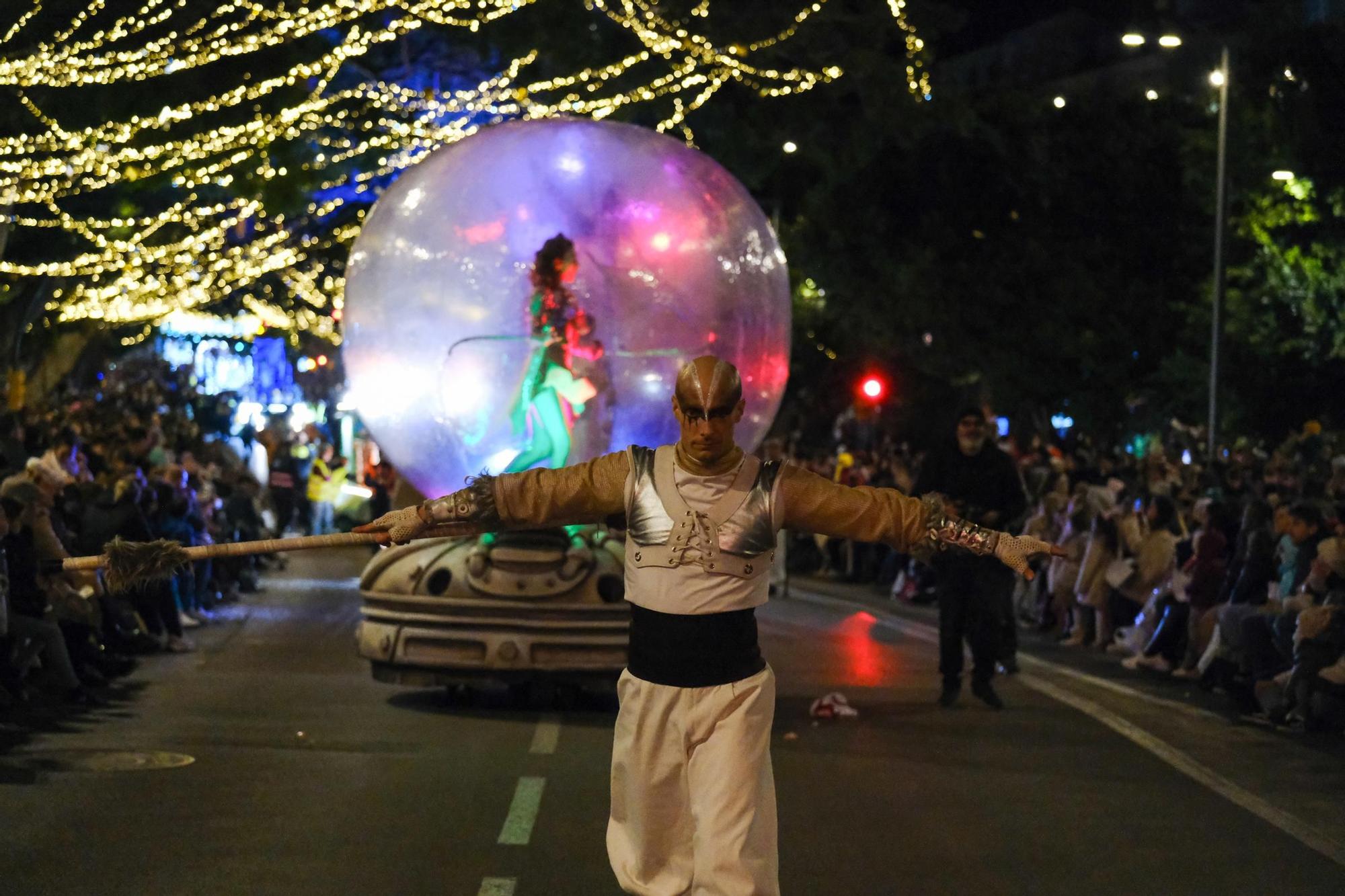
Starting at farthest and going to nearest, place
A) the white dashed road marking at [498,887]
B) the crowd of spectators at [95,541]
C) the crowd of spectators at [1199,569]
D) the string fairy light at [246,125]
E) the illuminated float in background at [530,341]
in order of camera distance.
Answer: the string fairy light at [246,125], the crowd of spectators at [1199,569], the crowd of spectators at [95,541], the illuminated float in background at [530,341], the white dashed road marking at [498,887]

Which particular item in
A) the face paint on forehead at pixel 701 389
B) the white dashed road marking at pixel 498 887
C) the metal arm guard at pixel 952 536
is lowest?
the white dashed road marking at pixel 498 887

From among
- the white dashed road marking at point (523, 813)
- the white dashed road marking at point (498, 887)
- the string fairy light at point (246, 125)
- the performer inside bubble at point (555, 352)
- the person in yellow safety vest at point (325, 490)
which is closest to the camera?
the white dashed road marking at point (498, 887)

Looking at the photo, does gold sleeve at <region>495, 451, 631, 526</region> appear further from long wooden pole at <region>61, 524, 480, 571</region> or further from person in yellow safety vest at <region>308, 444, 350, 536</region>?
person in yellow safety vest at <region>308, 444, 350, 536</region>

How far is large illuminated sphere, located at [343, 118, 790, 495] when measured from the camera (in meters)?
13.4

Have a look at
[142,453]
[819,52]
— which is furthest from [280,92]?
[819,52]

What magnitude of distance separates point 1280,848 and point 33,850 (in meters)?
5.13

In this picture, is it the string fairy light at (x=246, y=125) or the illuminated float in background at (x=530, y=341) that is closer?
the illuminated float in background at (x=530, y=341)

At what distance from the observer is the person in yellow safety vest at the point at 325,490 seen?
31797 millimetres

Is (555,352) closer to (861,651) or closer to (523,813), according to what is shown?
(523,813)

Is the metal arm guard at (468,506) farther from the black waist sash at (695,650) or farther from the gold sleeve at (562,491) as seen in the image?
the black waist sash at (695,650)

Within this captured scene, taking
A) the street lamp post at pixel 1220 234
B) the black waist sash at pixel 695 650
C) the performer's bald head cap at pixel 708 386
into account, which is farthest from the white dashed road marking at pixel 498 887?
the street lamp post at pixel 1220 234

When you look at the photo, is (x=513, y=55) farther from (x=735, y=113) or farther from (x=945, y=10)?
(x=945, y=10)

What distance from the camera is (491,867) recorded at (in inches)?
319

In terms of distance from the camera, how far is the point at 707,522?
20.3 feet
